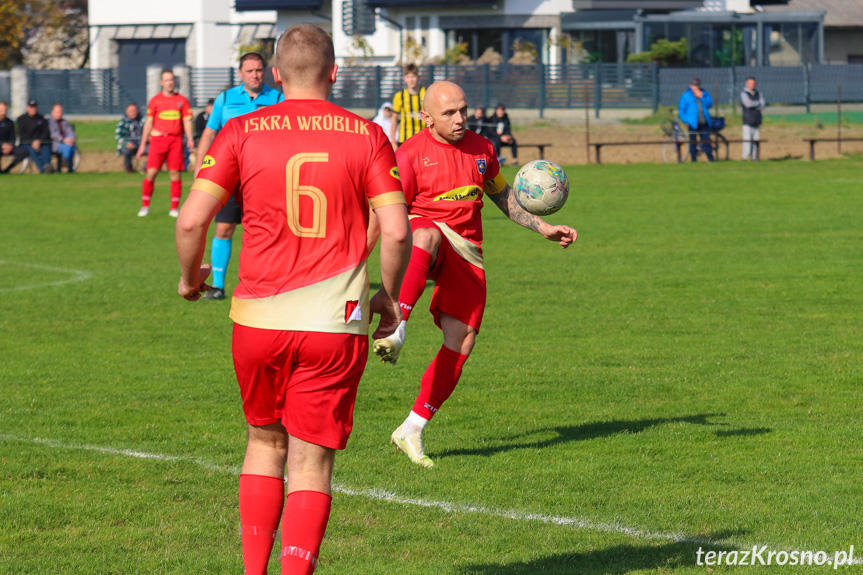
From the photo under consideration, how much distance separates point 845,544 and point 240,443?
328cm

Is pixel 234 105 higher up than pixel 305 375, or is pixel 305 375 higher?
pixel 234 105

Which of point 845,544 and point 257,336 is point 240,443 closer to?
point 257,336

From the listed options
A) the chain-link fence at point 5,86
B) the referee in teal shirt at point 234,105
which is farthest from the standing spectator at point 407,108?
the chain-link fence at point 5,86

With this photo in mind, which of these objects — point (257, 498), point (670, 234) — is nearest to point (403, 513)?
point (257, 498)

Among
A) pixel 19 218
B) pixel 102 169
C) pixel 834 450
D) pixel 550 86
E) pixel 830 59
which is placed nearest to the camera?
pixel 834 450

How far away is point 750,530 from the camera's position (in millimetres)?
4973

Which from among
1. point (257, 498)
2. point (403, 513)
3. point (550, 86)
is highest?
point (550, 86)

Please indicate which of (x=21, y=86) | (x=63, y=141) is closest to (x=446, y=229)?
(x=63, y=141)

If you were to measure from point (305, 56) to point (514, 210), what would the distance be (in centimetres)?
262

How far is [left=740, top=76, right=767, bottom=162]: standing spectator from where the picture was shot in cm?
2995

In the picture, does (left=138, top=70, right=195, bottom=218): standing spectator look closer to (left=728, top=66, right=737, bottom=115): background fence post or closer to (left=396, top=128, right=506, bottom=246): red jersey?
(left=396, top=128, right=506, bottom=246): red jersey

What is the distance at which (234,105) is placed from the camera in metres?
11.0

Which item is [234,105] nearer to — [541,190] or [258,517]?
[541,190]

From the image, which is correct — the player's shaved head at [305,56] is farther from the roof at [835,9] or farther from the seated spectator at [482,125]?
the roof at [835,9]
